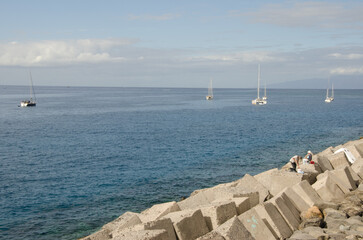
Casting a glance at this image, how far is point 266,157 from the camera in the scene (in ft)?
89.7

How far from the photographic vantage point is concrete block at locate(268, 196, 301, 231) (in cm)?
936

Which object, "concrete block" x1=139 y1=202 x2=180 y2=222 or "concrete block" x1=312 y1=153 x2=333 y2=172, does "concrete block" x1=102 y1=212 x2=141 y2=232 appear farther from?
"concrete block" x1=312 y1=153 x2=333 y2=172

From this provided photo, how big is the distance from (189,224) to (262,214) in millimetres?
1938

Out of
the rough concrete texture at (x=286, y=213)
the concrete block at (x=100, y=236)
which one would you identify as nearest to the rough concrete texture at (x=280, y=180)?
the rough concrete texture at (x=286, y=213)

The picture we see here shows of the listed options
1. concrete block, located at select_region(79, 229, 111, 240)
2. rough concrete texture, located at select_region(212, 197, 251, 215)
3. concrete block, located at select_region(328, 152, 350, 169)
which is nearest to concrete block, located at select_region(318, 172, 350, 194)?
rough concrete texture, located at select_region(212, 197, 251, 215)

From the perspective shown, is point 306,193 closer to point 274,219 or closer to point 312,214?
point 312,214

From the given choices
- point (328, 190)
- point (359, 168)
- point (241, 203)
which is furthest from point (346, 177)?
point (241, 203)

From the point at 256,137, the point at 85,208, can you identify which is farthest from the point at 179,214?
the point at 256,137

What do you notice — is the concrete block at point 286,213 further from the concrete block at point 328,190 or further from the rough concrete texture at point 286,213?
the concrete block at point 328,190

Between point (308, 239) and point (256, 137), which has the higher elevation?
point (308, 239)

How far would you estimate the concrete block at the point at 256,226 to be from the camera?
8.23 m

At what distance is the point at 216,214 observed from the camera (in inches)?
332

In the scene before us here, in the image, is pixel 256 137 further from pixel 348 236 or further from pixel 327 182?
pixel 348 236

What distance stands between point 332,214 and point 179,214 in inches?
164
